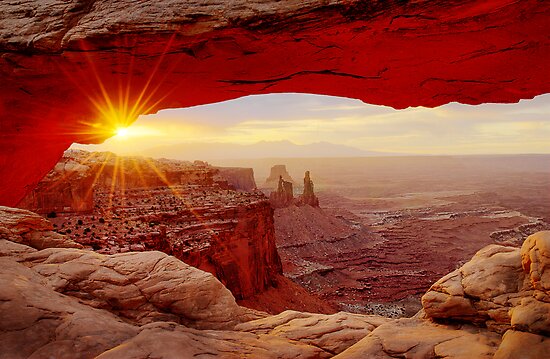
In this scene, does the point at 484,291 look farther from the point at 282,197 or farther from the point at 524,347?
the point at 282,197

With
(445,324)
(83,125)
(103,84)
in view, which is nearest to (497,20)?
(445,324)

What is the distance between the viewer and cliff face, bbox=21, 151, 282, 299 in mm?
19875

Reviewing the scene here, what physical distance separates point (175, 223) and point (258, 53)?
1932cm

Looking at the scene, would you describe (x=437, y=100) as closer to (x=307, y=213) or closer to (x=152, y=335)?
(x=152, y=335)

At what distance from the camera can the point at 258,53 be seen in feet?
21.4

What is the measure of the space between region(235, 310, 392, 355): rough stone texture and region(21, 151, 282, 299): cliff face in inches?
442

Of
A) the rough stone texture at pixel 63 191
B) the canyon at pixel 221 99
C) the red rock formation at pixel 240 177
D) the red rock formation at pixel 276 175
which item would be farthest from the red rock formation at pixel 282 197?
the red rock formation at pixel 276 175

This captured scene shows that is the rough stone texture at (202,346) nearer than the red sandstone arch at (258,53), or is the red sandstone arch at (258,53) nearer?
the red sandstone arch at (258,53)

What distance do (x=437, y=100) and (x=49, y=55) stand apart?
8282mm

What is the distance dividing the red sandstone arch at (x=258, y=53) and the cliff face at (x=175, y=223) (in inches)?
432

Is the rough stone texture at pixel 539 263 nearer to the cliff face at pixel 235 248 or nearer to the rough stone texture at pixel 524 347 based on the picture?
the rough stone texture at pixel 524 347

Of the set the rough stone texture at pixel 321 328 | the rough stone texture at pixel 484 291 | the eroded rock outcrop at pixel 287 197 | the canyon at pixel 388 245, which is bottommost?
the canyon at pixel 388 245

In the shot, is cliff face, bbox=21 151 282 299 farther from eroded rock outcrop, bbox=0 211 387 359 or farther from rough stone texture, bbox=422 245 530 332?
rough stone texture, bbox=422 245 530 332

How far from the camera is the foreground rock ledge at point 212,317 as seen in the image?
5855 mm
